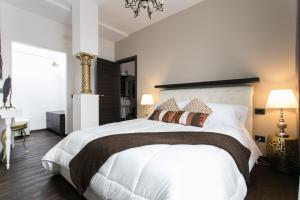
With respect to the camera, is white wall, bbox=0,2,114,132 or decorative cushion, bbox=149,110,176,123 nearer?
decorative cushion, bbox=149,110,176,123

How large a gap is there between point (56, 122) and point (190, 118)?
386 cm

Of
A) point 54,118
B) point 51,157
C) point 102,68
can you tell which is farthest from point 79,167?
point 54,118

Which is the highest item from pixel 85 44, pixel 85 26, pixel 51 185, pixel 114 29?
pixel 114 29

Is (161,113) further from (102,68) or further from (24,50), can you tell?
(24,50)

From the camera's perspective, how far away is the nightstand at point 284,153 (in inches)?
81.4

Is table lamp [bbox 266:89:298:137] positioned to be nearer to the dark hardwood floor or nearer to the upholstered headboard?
the upholstered headboard

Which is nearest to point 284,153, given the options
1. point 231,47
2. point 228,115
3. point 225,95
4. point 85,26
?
point 228,115

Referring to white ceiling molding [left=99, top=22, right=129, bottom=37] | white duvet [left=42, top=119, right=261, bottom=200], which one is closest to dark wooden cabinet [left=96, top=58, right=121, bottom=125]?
white ceiling molding [left=99, top=22, right=129, bottom=37]

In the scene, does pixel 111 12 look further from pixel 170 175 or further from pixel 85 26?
pixel 170 175

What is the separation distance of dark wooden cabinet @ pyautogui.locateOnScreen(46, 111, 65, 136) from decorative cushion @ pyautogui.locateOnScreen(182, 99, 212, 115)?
3353 mm

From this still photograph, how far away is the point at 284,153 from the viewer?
2062 millimetres

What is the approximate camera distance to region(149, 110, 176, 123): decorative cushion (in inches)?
97.8

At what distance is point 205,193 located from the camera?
2.99ft

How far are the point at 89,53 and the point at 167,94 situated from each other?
175 cm
